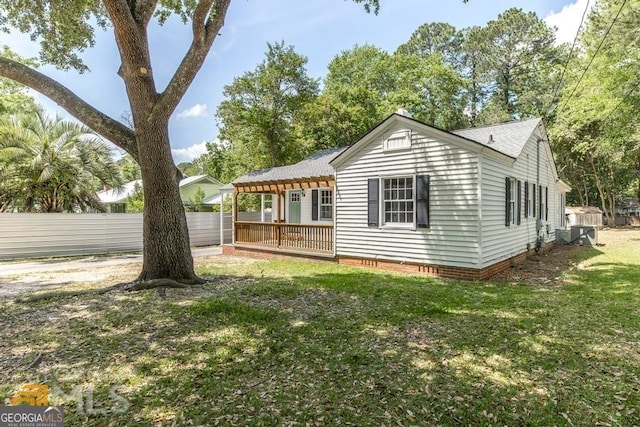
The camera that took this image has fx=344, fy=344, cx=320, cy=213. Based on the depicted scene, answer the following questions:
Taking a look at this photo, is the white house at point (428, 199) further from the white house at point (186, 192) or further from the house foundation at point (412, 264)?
the white house at point (186, 192)

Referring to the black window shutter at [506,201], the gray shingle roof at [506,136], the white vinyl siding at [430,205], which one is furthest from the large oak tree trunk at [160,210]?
the black window shutter at [506,201]

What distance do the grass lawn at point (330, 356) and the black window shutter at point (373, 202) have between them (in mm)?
3203

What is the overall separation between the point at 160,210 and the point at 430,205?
6.37m

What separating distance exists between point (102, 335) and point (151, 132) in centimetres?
412

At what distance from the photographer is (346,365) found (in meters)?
3.73

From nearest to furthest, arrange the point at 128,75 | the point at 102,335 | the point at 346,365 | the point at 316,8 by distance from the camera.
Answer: the point at 346,365 → the point at 102,335 → the point at 128,75 → the point at 316,8

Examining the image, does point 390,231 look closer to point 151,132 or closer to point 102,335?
point 151,132

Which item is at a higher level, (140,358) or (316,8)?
(316,8)

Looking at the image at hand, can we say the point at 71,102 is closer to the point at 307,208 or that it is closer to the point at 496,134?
the point at 307,208

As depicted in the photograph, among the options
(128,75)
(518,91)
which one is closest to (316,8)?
(128,75)

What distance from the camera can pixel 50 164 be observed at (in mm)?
13250

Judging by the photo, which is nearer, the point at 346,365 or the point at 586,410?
the point at 586,410

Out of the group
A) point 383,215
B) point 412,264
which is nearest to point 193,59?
point 383,215

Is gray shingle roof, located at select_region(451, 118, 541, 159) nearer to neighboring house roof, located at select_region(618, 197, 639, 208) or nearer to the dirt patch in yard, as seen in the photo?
the dirt patch in yard
